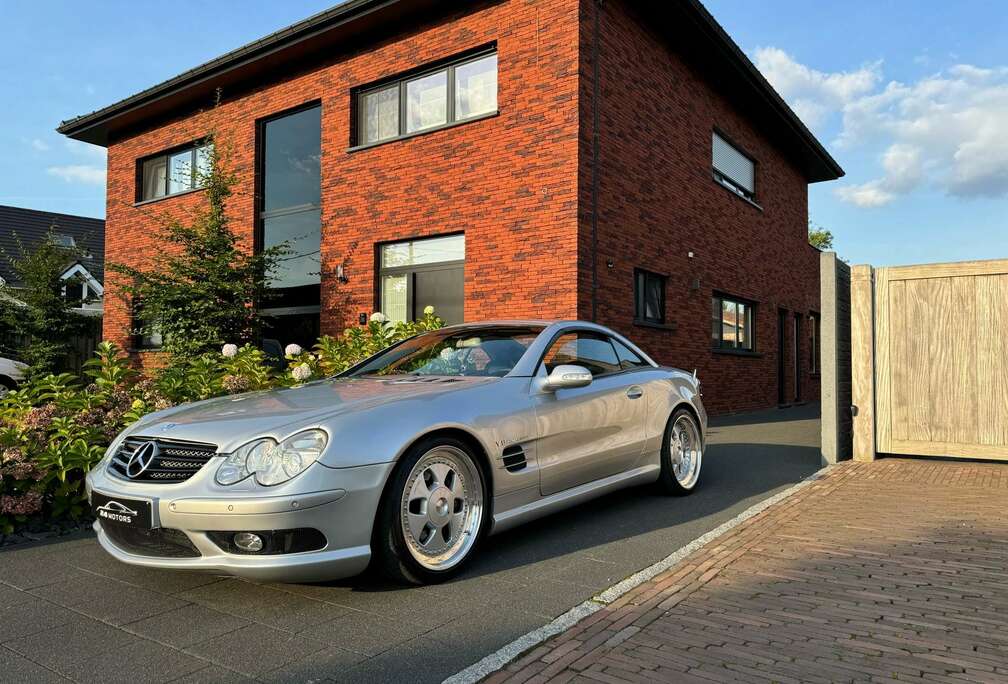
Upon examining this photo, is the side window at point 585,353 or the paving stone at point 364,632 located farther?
the side window at point 585,353

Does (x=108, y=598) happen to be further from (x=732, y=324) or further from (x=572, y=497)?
(x=732, y=324)

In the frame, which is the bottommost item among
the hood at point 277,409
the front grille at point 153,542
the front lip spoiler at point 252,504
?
the front grille at point 153,542

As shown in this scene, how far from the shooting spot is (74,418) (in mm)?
5605

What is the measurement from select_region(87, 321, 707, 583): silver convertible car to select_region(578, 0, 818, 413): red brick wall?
19.6 ft

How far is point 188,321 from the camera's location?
39.2 ft

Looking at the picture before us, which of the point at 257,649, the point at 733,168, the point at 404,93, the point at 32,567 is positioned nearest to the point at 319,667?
the point at 257,649

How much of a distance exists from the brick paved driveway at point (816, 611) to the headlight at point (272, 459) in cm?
127

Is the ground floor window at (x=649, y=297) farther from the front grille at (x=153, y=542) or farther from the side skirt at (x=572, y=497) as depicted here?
the front grille at (x=153, y=542)

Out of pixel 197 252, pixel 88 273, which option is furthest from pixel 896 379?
pixel 88 273

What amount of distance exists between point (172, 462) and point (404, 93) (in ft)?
34.9

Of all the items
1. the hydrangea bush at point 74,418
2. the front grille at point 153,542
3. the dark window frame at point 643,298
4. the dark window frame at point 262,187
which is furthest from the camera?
the dark window frame at point 262,187

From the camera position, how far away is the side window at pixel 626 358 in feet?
18.9

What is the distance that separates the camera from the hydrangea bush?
495 cm

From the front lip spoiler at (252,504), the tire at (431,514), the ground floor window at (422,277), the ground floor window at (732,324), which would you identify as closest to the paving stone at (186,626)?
the front lip spoiler at (252,504)
